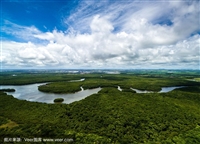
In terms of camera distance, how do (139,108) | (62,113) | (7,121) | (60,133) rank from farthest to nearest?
(139,108)
(62,113)
(7,121)
(60,133)

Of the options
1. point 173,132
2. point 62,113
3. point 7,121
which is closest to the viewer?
point 173,132

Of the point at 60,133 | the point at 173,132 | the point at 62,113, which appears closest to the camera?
the point at 60,133

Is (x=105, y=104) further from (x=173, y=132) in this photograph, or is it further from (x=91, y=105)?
(x=173, y=132)

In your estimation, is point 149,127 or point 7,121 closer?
point 149,127

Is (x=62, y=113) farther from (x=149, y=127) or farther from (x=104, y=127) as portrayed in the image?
(x=149, y=127)

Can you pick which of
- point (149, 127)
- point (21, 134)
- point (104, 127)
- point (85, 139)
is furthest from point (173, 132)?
point (21, 134)

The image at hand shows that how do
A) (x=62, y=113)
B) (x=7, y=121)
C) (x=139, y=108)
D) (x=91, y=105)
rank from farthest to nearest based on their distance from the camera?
1. (x=91, y=105)
2. (x=139, y=108)
3. (x=62, y=113)
4. (x=7, y=121)

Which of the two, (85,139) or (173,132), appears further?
(173,132)

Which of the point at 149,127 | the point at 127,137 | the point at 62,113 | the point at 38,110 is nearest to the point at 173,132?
the point at 149,127
